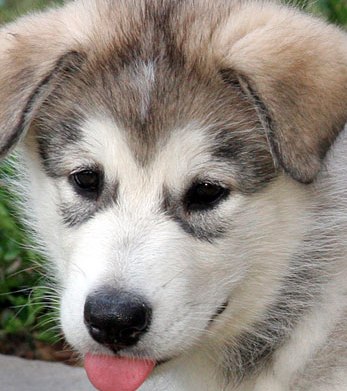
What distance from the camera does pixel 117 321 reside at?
3801 millimetres

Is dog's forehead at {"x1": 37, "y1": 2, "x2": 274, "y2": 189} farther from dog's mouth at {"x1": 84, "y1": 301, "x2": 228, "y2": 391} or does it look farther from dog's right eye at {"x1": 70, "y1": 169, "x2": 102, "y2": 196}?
dog's mouth at {"x1": 84, "y1": 301, "x2": 228, "y2": 391}

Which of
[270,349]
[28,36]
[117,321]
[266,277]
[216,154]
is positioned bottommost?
[270,349]

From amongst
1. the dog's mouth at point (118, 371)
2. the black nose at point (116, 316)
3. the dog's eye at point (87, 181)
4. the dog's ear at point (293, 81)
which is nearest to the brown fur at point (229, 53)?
the dog's ear at point (293, 81)

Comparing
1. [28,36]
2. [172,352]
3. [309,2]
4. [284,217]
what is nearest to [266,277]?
[284,217]

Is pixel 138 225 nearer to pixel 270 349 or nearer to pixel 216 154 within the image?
pixel 216 154

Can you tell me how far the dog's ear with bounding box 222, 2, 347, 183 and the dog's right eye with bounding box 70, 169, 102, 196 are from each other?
629 mm

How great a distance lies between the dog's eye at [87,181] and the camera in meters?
4.09

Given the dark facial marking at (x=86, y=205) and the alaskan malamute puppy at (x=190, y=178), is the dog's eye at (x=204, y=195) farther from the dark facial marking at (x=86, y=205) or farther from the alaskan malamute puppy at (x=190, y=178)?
the dark facial marking at (x=86, y=205)

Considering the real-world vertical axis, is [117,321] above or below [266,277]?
above

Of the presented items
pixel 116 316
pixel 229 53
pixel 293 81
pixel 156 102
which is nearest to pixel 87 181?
pixel 156 102

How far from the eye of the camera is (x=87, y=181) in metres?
4.13

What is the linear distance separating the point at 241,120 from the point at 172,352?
34.5 inches

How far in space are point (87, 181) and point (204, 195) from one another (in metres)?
0.44

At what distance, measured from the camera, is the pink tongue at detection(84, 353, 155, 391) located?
4039 millimetres
